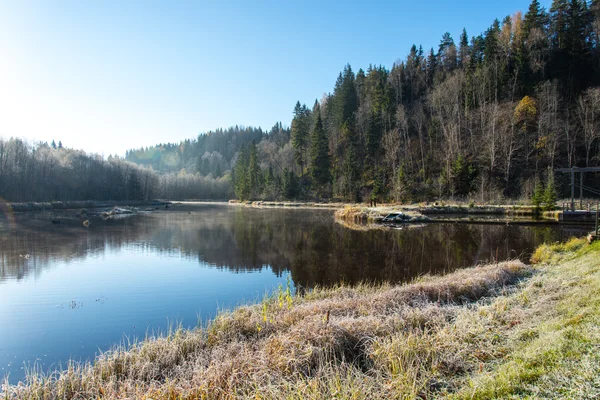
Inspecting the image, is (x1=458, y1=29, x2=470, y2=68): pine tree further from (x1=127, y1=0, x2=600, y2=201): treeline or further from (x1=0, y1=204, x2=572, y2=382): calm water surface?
(x1=0, y1=204, x2=572, y2=382): calm water surface

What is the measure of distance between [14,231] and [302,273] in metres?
29.0

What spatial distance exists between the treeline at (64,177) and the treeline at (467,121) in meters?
34.0

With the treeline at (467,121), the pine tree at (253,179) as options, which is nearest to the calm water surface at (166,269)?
the treeline at (467,121)

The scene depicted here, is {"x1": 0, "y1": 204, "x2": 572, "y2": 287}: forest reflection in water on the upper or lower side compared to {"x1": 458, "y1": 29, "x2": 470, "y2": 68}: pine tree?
lower

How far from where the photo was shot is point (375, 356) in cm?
542

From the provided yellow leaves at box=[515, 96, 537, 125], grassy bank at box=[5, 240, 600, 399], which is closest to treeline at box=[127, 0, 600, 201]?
yellow leaves at box=[515, 96, 537, 125]

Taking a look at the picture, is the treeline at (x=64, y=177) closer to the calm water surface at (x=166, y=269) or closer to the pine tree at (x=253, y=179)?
the pine tree at (x=253, y=179)

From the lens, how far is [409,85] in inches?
2918

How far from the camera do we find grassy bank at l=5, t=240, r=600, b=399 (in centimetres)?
406

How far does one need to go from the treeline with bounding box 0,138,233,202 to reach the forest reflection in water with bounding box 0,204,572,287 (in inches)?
1833

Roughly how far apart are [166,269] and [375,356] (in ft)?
42.8

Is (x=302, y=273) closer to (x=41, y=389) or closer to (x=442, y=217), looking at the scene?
(x=41, y=389)

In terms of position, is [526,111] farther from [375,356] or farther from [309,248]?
[375,356]

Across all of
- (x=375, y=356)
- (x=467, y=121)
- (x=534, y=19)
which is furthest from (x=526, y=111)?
(x=375, y=356)
